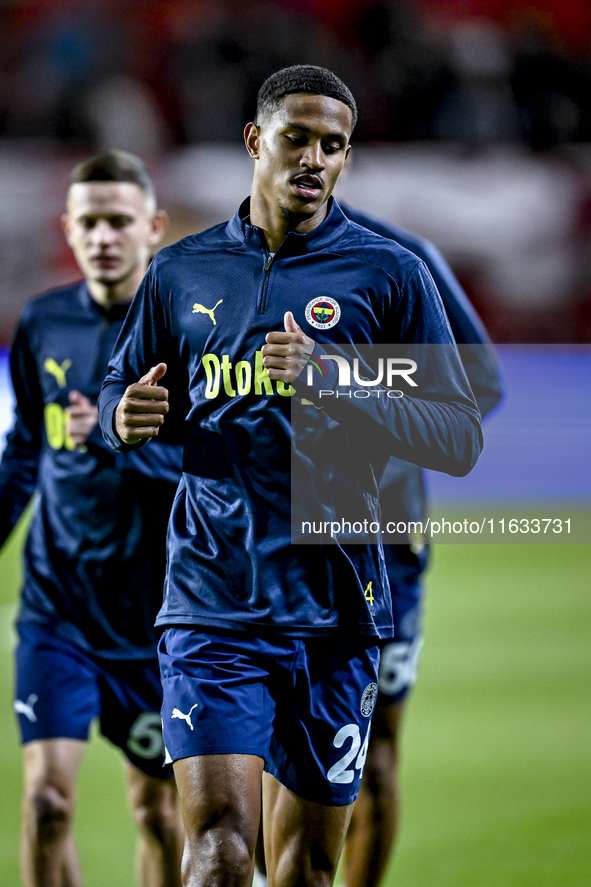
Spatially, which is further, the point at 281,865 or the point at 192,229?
the point at 192,229

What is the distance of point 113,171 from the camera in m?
4.36

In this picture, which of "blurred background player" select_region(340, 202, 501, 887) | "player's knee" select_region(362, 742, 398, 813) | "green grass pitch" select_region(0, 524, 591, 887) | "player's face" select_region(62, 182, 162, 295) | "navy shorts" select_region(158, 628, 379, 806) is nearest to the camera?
"navy shorts" select_region(158, 628, 379, 806)

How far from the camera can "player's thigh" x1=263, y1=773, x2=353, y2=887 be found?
9.95 ft

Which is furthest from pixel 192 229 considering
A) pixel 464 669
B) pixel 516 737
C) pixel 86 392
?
pixel 86 392

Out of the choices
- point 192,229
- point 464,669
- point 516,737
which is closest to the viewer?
point 516,737

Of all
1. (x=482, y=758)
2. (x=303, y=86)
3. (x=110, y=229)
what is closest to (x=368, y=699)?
(x=303, y=86)

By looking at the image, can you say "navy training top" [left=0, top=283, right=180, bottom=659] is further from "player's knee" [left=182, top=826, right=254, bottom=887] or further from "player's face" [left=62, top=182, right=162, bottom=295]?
"player's knee" [left=182, top=826, right=254, bottom=887]

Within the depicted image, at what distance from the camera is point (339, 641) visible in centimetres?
306

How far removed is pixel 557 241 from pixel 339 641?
37.3ft

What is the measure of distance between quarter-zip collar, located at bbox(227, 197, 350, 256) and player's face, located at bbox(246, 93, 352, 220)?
0.17 ft

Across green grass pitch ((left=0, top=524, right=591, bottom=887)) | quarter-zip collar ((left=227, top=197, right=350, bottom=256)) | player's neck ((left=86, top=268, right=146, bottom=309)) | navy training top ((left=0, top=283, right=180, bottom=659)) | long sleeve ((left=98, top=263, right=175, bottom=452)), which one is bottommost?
green grass pitch ((left=0, top=524, right=591, bottom=887))

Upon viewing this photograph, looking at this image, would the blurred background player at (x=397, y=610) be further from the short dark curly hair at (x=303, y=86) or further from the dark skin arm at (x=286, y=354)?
the dark skin arm at (x=286, y=354)

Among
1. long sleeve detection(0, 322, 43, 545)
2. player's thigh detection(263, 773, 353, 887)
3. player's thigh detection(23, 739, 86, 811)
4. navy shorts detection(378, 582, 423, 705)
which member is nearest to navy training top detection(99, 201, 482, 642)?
player's thigh detection(263, 773, 353, 887)

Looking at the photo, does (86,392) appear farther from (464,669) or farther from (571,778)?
(464,669)
